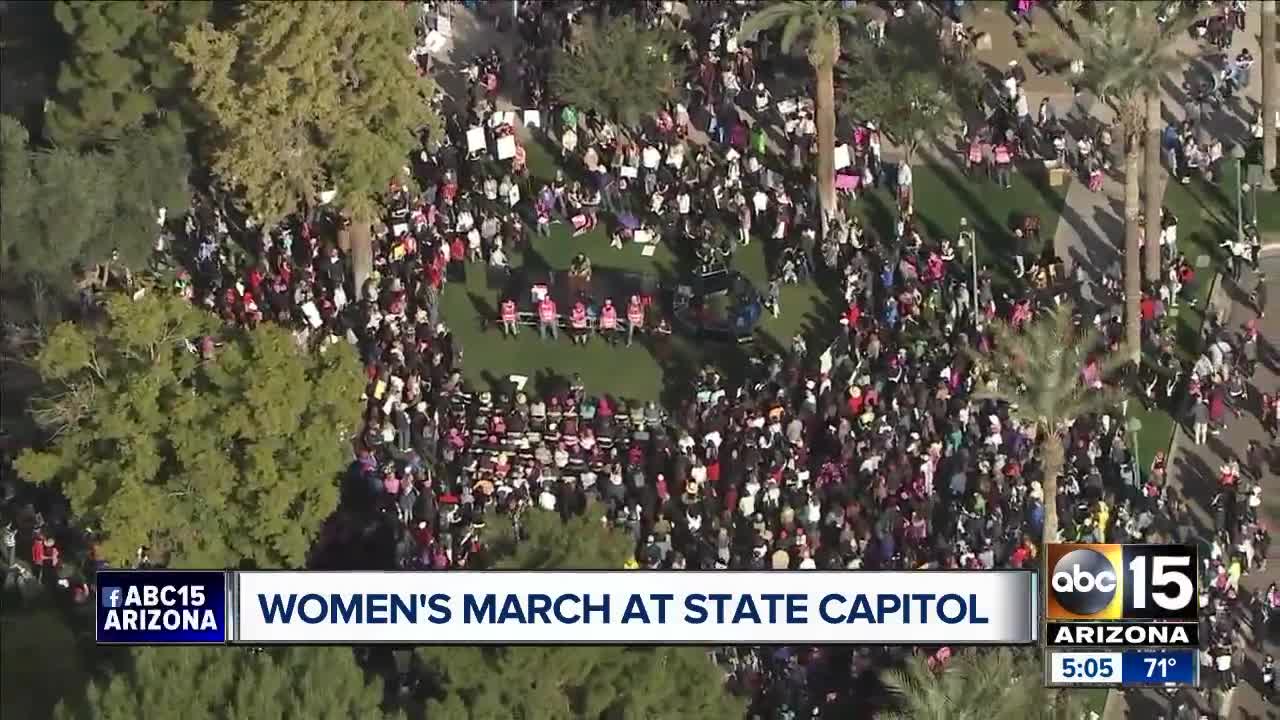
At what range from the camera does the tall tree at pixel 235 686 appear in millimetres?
55719

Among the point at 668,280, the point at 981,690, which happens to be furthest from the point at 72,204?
the point at 981,690

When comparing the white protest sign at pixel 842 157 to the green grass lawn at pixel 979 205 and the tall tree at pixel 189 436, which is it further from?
the tall tree at pixel 189 436

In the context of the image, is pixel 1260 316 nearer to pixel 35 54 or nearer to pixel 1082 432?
pixel 1082 432

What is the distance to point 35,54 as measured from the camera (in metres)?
78.3

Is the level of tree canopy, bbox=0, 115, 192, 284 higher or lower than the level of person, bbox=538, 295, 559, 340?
higher

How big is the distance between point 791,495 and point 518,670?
35.1 ft

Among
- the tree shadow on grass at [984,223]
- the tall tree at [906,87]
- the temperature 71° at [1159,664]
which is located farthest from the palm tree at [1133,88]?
the temperature 71° at [1159,664]

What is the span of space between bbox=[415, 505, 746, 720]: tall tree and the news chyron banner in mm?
9154

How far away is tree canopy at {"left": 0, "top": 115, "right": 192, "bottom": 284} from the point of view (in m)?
71.2

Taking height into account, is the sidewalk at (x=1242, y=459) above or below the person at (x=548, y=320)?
below

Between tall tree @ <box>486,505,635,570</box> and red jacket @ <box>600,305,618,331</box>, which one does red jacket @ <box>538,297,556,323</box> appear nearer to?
red jacket @ <box>600,305,618,331</box>

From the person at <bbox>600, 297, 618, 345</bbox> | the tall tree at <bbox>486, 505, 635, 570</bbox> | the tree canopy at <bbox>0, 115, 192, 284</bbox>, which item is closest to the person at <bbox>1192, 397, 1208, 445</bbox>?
the person at <bbox>600, 297, 618, 345</bbox>

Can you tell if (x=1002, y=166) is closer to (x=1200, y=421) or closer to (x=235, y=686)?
(x=1200, y=421)

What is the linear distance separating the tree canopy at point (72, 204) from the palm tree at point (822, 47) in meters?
15.3
